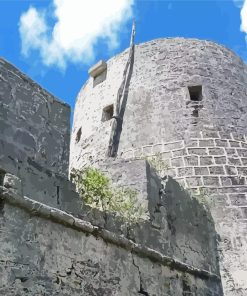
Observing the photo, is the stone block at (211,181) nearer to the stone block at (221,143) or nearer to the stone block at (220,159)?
the stone block at (220,159)

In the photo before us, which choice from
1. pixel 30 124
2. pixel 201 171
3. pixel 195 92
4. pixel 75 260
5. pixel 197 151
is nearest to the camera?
pixel 75 260

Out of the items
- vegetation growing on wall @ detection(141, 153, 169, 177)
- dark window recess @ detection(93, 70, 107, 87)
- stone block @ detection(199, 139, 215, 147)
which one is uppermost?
dark window recess @ detection(93, 70, 107, 87)

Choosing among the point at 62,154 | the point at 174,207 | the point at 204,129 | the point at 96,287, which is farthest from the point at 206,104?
the point at 96,287

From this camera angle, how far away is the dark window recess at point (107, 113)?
9586 mm

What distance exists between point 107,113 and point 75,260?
5403 millimetres

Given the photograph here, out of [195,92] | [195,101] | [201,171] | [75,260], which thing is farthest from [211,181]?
[75,260]

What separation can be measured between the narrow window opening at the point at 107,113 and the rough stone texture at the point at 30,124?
427 centimetres

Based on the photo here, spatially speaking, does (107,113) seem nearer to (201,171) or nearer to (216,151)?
(216,151)

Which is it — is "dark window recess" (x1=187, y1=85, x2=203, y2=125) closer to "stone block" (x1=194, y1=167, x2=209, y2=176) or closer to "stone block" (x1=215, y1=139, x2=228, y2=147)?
"stone block" (x1=215, y1=139, x2=228, y2=147)

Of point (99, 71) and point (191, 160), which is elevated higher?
point (99, 71)

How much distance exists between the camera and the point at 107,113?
31.8 ft

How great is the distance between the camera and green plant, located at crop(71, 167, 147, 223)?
5398mm

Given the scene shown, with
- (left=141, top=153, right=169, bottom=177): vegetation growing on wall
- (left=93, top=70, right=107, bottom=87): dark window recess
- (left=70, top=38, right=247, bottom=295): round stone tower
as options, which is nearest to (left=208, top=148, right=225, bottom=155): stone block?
(left=70, top=38, right=247, bottom=295): round stone tower

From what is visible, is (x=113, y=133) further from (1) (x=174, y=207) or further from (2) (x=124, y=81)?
(1) (x=174, y=207)
